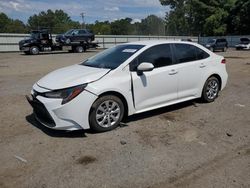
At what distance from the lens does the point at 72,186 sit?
152 inches

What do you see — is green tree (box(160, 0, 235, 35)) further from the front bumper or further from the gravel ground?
the front bumper

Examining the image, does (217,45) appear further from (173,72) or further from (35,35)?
(173,72)

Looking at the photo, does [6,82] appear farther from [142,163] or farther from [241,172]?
[241,172]

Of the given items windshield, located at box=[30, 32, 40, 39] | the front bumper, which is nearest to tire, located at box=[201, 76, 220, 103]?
the front bumper

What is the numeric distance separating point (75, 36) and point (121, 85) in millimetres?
27356

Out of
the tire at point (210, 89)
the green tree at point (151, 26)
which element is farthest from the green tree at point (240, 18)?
the tire at point (210, 89)

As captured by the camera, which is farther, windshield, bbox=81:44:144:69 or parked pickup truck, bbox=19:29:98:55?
parked pickup truck, bbox=19:29:98:55

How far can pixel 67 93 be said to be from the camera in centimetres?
539

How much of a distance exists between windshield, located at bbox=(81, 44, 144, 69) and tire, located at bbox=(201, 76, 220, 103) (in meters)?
2.09

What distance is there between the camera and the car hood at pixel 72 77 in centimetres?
554

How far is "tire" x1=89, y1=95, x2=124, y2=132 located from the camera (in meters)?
5.57

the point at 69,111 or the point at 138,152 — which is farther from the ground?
the point at 69,111

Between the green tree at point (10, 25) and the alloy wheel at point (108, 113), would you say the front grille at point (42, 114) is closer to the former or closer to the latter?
the alloy wheel at point (108, 113)

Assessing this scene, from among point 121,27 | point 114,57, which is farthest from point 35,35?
point 121,27
